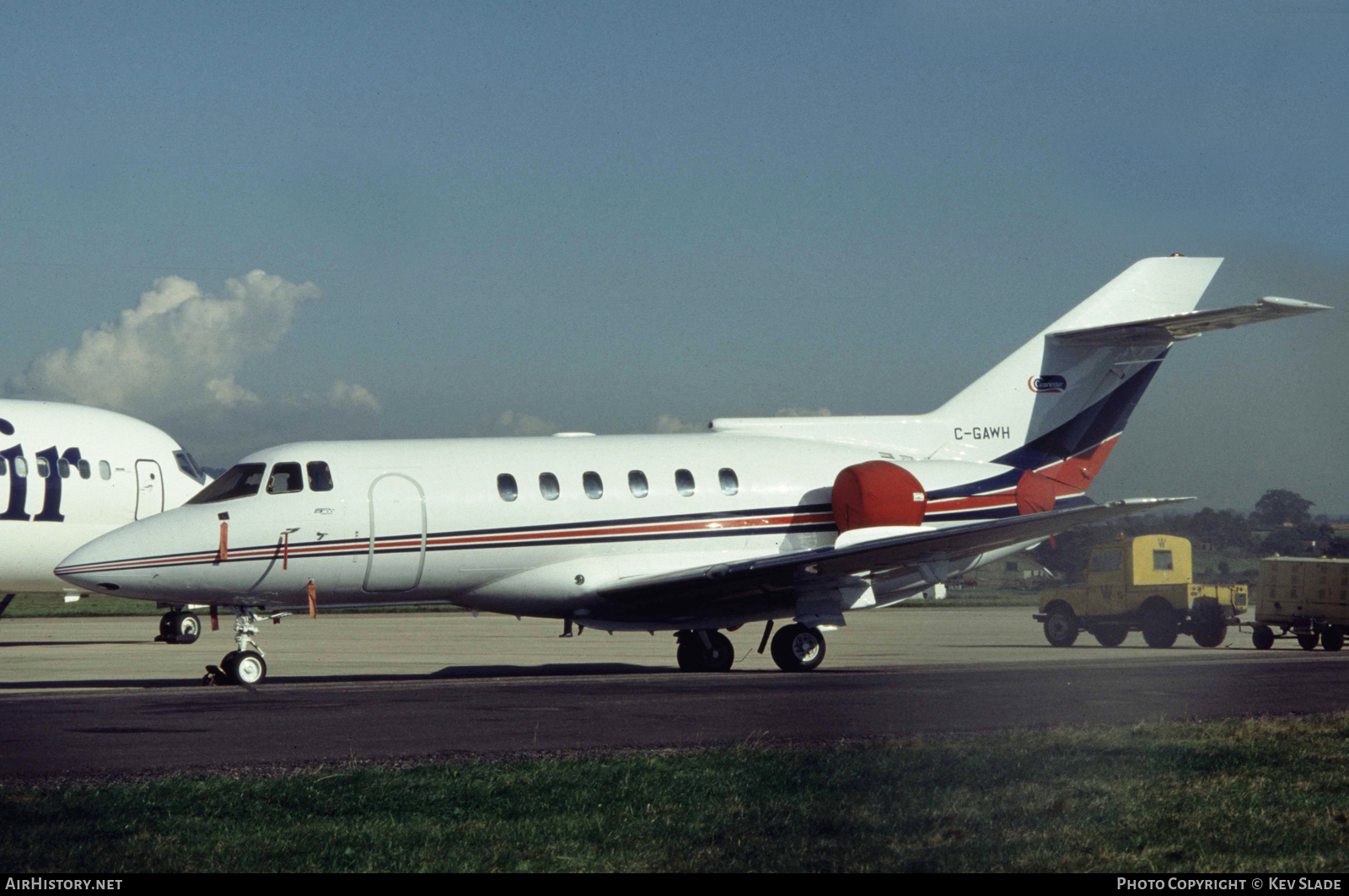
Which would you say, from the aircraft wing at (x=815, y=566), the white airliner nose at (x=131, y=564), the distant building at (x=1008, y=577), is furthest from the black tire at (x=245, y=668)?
the distant building at (x=1008, y=577)

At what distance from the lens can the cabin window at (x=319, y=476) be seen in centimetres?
2034

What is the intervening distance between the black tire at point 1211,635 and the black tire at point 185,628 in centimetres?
2339

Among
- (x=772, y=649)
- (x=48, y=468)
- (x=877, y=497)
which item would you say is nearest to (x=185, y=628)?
(x=48, y=468)

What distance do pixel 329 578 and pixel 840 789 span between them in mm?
12624

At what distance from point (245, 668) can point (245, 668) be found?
0.06ft

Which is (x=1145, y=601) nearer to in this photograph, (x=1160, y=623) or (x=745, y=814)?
(x=1160, y=623)

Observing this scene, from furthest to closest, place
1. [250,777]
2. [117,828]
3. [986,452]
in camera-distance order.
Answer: [986,452] < [250,777] < [117,828]

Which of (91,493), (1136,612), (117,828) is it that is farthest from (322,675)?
(1136,612)

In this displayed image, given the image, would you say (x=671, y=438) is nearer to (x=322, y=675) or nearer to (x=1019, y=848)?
(x=322, y=675)

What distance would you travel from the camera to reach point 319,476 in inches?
804

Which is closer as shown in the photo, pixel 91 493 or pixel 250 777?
pixel 250 777

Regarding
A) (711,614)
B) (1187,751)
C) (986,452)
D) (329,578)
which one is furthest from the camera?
(986,452)

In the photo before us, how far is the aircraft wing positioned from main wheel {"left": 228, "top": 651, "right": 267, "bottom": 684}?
17.2ft

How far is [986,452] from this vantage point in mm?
24344
